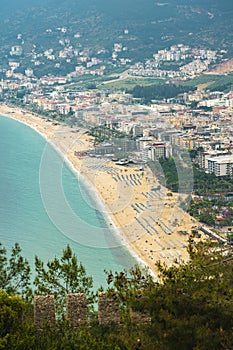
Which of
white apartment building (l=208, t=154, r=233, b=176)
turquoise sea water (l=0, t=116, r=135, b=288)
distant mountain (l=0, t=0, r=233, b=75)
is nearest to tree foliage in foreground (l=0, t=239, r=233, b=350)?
turquoise sea water (l=0, t=116, r=135, b=288)

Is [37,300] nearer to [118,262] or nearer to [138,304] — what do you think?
[138,304]

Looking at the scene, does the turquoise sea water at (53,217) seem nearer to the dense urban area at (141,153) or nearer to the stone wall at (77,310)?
the dense urban area at (141,153)

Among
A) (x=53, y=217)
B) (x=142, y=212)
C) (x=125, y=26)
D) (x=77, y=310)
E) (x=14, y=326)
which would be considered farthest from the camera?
(x=125, y=26)

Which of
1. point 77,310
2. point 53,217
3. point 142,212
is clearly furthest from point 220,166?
point 77,310

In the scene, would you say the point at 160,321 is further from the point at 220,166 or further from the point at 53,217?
the point at 220,166

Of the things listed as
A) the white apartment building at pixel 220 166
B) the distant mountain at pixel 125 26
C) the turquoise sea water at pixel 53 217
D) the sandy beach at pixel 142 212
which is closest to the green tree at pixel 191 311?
the turquoise sea water at pixel 53 217
